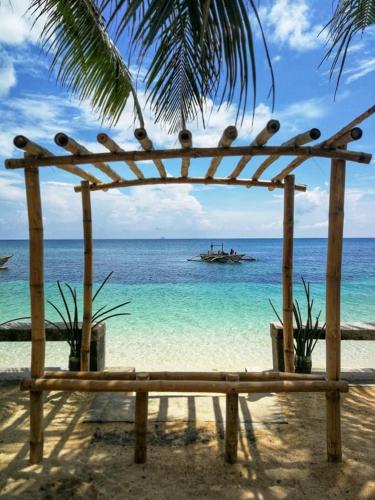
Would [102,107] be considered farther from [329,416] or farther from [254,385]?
[329,416]

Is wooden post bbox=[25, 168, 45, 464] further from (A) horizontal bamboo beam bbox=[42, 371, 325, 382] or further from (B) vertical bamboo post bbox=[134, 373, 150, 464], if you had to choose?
(B) vertical bamboo post bbox=[134, 373, 150, 464]

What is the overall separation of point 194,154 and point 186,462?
6.06ft

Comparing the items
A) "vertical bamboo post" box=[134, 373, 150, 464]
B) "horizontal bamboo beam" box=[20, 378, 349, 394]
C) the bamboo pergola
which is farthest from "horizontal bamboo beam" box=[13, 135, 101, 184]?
"vertical bamboo post" box=[134, 373, 150, 464]

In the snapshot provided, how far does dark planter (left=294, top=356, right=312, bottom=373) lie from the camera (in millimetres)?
3295

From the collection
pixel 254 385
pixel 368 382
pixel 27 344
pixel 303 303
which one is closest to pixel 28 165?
pixel 254 385

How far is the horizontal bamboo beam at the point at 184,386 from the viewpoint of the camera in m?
1.99

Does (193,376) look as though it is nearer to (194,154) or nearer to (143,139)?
(194,154)

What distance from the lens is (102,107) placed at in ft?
11.2

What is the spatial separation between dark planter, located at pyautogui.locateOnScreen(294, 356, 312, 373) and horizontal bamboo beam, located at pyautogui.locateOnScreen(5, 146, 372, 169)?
204cm

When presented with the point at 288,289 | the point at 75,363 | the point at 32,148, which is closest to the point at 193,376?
the point at 288,289

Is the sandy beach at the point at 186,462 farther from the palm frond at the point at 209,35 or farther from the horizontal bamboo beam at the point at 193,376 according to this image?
the palm frond at the point at 209,35

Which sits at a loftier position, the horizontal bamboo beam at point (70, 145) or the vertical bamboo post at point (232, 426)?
the horizontal bamboo beam at point (70, 145)

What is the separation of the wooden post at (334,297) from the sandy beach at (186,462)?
0.58ft

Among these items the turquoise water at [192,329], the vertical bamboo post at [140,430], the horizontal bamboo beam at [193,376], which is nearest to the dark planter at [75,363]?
the horizontal bamboo beam at [193,376]
